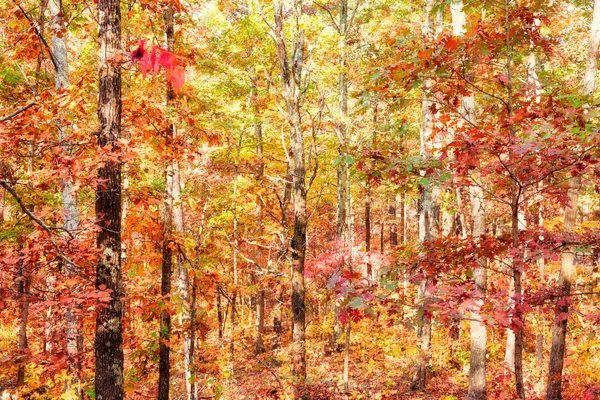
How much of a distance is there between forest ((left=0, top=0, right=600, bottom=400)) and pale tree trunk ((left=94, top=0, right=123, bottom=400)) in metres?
0.02

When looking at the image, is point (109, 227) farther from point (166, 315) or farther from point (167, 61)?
point (167, 61)

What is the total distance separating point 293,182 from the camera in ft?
22.7

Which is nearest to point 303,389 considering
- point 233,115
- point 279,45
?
point 279,45

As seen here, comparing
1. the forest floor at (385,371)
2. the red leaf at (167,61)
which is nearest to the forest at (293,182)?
the red leaf at (167,61)

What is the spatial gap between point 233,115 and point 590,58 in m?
9.01

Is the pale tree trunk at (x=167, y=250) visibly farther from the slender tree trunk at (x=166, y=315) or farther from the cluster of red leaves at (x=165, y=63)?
the cluster of red leaves at (x=165, y=63)

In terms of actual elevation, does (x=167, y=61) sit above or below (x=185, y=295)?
above

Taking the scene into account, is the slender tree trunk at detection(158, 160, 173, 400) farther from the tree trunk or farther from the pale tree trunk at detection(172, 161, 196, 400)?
the tree trunk

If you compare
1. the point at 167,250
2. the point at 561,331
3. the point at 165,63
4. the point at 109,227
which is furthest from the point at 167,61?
the point at 561,331

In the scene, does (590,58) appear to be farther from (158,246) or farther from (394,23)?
(158,246)

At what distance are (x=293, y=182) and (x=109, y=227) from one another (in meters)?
3.12

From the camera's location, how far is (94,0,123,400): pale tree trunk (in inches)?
184


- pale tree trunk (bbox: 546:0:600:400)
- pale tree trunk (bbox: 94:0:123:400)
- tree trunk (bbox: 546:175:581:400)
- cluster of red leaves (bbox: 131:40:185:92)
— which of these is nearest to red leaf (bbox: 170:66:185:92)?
cluster of red leaves (bbox: 131:40:185:92)

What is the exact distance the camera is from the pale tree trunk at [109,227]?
466 cm
